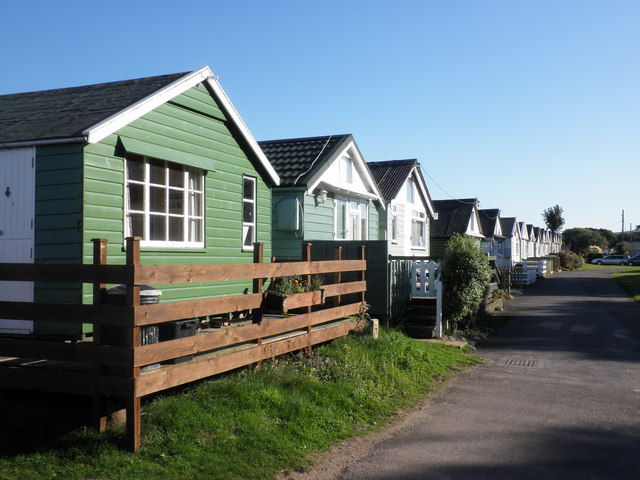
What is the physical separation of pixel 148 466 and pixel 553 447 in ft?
13.2

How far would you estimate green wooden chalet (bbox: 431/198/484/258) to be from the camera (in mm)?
36875

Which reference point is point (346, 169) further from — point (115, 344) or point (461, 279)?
point (115, 344)

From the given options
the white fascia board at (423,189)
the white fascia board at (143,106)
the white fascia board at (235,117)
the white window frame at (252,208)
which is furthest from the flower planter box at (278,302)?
the white fascia board at (423,189)

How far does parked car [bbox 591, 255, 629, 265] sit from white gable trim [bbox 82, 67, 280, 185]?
79778 millimetres

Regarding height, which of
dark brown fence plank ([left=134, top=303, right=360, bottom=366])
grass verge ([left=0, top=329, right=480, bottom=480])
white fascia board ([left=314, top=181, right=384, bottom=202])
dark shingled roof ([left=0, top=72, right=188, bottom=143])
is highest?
dark shingled roof ([left=0, top=72, right=188, bottom=143])

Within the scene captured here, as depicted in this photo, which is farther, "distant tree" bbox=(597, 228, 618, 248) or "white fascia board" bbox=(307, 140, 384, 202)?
"distant tree" bbox=(597, 228, 618, 248)

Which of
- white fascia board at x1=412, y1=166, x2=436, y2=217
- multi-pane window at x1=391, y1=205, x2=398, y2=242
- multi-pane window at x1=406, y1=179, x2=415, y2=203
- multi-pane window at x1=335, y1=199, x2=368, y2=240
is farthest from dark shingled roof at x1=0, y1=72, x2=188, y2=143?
white fascia board at x1=412, y1=166, x2=436, y2=217

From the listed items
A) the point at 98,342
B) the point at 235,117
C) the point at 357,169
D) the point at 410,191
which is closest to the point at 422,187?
the point at 410,191

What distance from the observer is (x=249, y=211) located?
1296 centimetres

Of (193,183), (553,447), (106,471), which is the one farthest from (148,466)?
(193,183)

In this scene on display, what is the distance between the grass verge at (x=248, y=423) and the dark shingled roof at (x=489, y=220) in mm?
42803

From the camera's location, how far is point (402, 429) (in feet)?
22.7

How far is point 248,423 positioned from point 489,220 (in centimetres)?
4759

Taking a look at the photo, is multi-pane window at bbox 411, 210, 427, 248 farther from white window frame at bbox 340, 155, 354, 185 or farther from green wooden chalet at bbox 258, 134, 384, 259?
white window frame at bbox 340, 155, 354, 185
